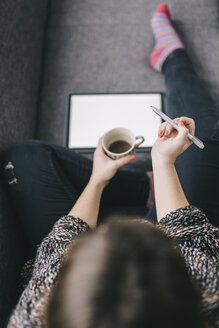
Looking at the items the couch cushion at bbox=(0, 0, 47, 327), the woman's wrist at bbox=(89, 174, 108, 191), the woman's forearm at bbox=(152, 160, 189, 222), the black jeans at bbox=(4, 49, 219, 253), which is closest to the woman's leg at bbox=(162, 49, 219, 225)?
the black jeans at bbox=(4, 49, 219, 253)

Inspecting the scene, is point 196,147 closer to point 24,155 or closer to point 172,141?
point 172,141

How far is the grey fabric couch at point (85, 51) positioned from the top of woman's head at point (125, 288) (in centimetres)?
61

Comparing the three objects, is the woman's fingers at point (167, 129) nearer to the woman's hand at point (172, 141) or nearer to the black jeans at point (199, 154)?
the woman's hand at point (172, 141)

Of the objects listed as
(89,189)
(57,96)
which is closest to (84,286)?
(89,189)

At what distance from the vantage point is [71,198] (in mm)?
745

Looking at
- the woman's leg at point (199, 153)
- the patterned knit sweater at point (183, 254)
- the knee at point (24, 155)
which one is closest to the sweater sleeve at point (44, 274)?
the patterned knit sweater at point (183, 254)

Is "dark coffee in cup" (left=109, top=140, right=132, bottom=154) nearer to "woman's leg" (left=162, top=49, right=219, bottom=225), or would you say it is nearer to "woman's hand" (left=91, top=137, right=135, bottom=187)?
"woman's hand" (left=91, top=137, right=135, bottom=187)

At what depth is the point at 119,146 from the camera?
0.73 m

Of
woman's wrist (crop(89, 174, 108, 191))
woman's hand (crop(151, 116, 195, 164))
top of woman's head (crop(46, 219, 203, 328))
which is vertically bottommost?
woman's wrist (crop(89, 174, 108, 191))

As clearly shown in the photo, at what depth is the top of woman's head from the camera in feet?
1.01

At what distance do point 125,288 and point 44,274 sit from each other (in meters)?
0.21

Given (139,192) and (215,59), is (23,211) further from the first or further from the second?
(215,59)

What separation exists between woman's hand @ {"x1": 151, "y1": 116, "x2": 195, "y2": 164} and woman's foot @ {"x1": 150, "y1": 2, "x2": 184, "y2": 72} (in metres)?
0.51

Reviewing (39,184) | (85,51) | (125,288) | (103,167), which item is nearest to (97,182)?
(103,167)
